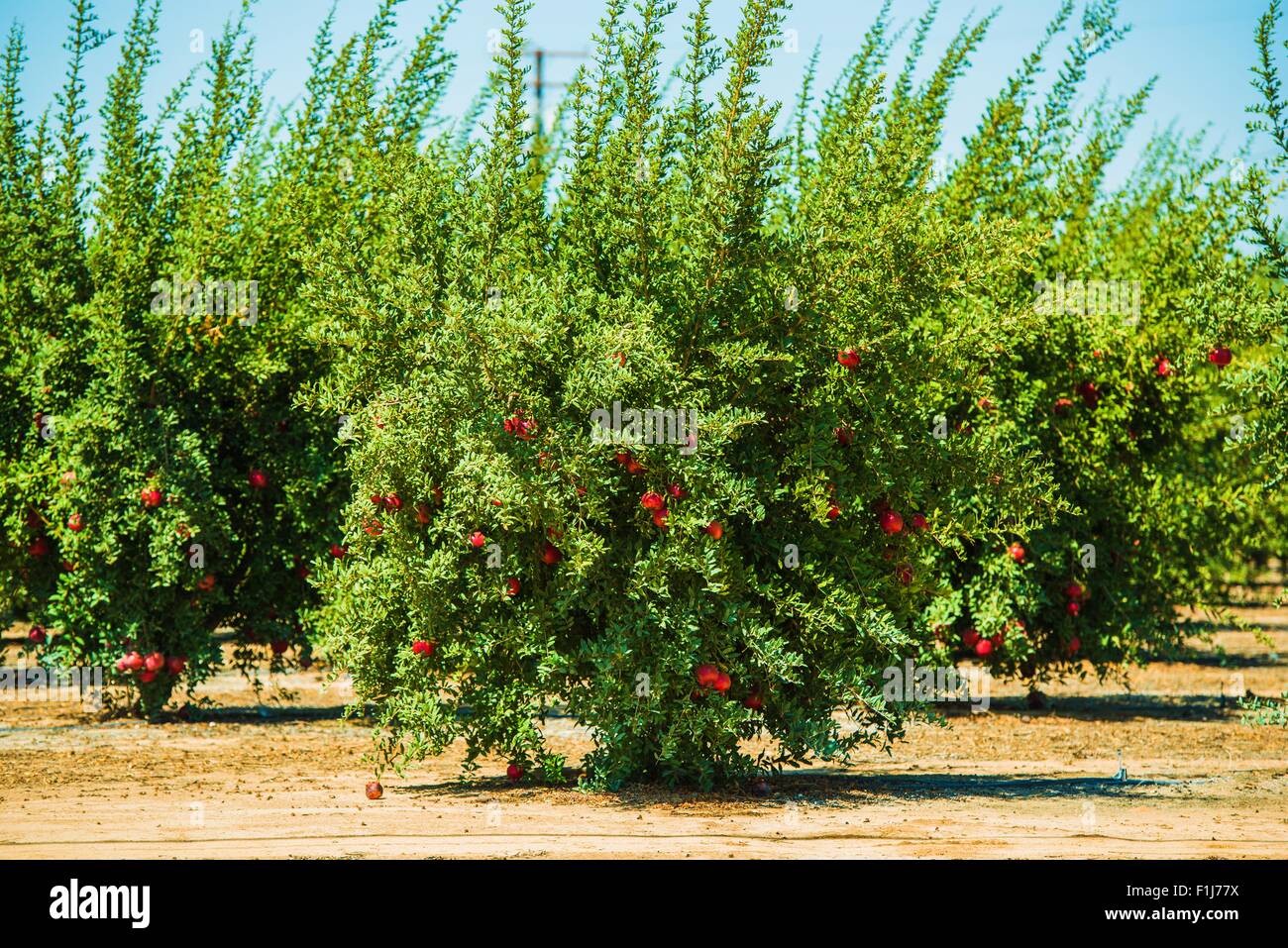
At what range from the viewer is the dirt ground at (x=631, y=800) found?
7.34 m

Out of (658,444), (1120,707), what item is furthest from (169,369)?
(1120,707)

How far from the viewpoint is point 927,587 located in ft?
30.7

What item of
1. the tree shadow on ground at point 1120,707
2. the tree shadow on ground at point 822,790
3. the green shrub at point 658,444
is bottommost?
the tree shadow on ground at point 1120,707

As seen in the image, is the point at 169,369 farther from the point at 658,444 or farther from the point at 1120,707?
the point at 1120,707

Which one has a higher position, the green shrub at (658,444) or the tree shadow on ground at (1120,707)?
the green shrub at (658,444)

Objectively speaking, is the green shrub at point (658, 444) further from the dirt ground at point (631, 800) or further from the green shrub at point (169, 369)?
the green shrub at point (169, 369)

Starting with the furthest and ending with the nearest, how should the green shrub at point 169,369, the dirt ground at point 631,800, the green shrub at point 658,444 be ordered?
the green shrub at point 169,369 < the green shrub at point 658,444 < the dirt ground at point 631,800

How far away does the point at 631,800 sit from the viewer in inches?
340

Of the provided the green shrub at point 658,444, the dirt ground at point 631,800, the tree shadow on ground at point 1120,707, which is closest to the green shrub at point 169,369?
the dirt ground at point 631,800

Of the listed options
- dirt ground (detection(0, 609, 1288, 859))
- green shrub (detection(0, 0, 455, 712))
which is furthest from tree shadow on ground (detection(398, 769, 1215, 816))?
green shrub (detection(0, 0, 455, 712))

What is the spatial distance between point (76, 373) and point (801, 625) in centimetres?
702

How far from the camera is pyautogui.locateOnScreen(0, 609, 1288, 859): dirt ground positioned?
7.34 m

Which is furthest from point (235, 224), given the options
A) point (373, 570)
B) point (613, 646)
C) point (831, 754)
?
point (831, 754)

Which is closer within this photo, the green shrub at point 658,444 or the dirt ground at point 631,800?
the dirt ground at point 631,800
